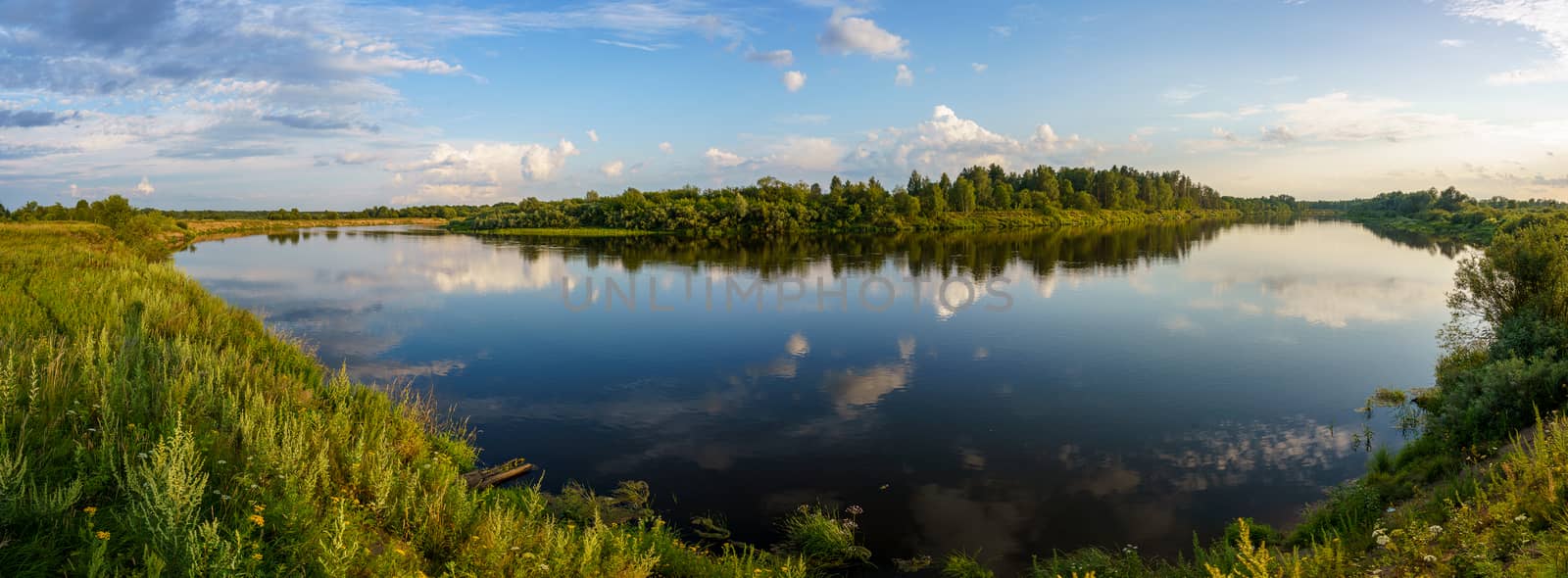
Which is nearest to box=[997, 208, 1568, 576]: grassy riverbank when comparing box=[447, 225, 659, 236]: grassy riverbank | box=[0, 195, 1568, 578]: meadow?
box=[0, 195, 1568, 578]: meadow

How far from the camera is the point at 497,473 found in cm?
1224

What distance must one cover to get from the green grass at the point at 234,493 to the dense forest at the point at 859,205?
96.4 metres

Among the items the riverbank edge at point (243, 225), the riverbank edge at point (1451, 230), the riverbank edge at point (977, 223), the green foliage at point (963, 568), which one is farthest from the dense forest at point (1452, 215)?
the riverbank edge at point (243, 225)

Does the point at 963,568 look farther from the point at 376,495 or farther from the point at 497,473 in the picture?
the point at 497,473

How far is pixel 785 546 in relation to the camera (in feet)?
32.8

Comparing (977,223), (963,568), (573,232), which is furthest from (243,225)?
(963,568)

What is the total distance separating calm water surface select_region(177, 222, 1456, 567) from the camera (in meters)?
11.6

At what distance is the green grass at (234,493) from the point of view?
16.1 ft

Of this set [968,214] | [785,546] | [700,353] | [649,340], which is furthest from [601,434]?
[968,214]

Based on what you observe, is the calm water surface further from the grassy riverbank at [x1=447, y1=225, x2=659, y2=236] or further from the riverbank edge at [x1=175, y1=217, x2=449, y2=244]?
the riverbank edge at [x1=175, y1=217, x2=449, y2=244]

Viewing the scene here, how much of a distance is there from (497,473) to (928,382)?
1087 cm

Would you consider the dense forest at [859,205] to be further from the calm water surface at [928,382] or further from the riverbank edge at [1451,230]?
the calm water surface at [928,382]

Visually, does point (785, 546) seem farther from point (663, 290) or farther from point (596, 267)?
point (596, 267)

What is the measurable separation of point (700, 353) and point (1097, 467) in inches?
497
